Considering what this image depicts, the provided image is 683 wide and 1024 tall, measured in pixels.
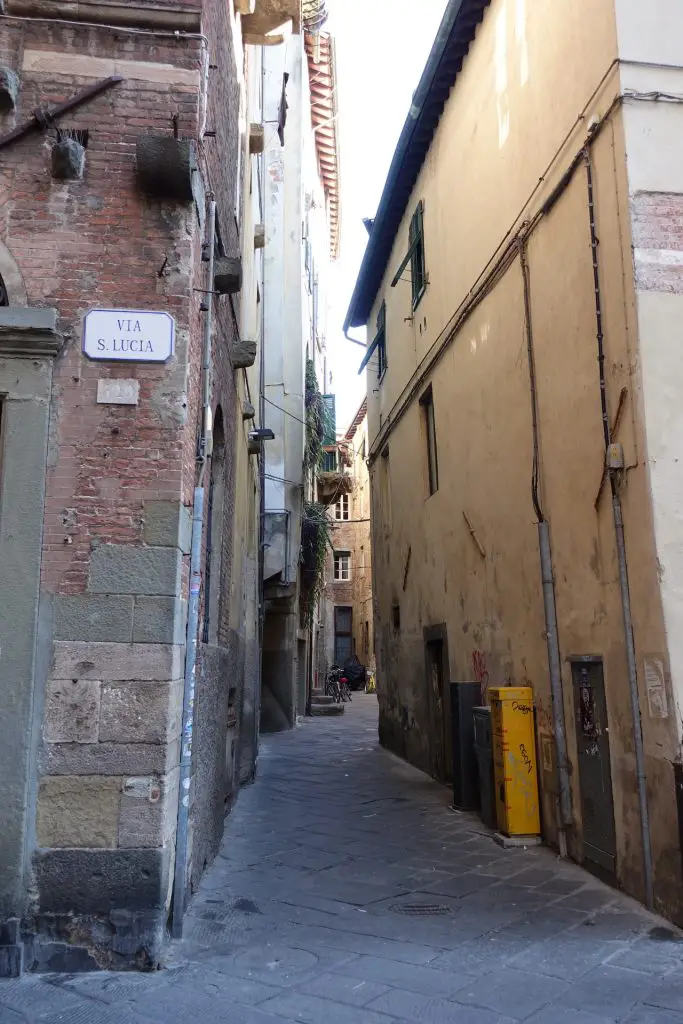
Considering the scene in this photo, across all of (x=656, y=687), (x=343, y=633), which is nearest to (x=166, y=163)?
(x=656, y=687)

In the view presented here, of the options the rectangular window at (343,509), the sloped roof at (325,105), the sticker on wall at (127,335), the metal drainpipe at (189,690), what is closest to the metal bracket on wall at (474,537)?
the metal drainpipe at (189,690)

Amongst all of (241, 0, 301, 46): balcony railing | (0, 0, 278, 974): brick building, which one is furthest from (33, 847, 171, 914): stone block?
(241, 0, 301, 46): balcony railing

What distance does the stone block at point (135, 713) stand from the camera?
13.4ft

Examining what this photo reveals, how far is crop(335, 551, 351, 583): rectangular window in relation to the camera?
34844 millimetres

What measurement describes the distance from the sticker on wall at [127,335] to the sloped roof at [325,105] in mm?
17030

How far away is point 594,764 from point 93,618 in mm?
3482

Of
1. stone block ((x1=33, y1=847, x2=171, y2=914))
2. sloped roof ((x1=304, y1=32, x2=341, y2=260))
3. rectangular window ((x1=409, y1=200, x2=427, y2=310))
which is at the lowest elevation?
stone block ((x1=33, y1=847, x2=171, y2=914))

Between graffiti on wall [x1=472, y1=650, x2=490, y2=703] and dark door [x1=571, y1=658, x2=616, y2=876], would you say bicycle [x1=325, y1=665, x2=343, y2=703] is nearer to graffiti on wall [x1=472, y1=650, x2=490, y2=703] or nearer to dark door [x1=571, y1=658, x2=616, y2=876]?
graffiti on wall [x1=472, y1=650, x2=490, y2=703]

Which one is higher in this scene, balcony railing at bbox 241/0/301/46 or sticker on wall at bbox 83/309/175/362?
balcony railing at bbox 241/0/301/46

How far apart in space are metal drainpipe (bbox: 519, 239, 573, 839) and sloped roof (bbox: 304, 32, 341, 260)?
15.0 m

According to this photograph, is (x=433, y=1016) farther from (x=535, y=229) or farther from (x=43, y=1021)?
(x=535, y=229)

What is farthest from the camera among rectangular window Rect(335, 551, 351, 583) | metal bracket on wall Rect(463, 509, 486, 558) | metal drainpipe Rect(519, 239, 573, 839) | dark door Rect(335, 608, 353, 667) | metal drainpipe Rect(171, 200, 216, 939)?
rectangular window Rect(335, 551, 351, 583)

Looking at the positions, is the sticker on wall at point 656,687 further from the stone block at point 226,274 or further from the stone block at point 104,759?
the stone block at point 226,274

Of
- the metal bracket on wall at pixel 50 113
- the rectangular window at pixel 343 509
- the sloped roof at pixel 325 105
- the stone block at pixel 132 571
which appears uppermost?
the sloped roof at pixel 325 105
